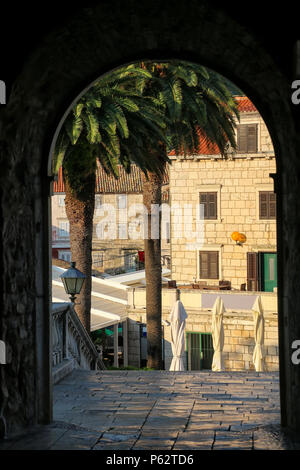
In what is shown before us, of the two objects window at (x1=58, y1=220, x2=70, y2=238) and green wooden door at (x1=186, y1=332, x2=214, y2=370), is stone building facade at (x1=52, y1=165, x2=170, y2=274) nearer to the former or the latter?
window at (x1=58, y1=220, x2=70, y2=238)

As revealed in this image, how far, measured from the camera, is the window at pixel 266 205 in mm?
37969

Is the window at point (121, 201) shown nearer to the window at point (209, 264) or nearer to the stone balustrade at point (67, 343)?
the window at point (209, 264)

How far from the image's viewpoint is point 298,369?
672cm

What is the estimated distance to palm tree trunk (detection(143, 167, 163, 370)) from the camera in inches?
881

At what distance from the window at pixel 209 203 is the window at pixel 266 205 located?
2.54 meters

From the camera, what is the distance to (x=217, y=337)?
2083 cm

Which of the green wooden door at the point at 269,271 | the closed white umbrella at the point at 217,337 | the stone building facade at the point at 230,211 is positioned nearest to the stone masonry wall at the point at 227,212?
the stone building facade at the point at 230,211

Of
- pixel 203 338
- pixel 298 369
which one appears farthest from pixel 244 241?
pixel 298 369

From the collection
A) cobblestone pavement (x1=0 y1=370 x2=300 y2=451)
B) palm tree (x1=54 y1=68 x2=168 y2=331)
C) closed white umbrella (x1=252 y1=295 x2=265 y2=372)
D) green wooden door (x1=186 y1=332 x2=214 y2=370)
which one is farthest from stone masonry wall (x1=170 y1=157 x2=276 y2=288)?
cobblestone pavement (x1=0 y1=370 x2=300 y2=451)

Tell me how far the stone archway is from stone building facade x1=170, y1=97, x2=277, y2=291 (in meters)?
30.8

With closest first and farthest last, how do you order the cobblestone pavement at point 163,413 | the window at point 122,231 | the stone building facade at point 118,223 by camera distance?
the cobblestone pavement at point 163,413
the stone building facade at point 118,223
the window at point 122,231

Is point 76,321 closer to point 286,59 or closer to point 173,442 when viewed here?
point 173,442

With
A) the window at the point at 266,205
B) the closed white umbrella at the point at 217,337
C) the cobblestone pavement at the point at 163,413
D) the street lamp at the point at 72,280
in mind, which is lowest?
the closed white umbrella at the point at 217,337

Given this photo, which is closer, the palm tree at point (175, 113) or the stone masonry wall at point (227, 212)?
the palm tree at point (175, 113)
